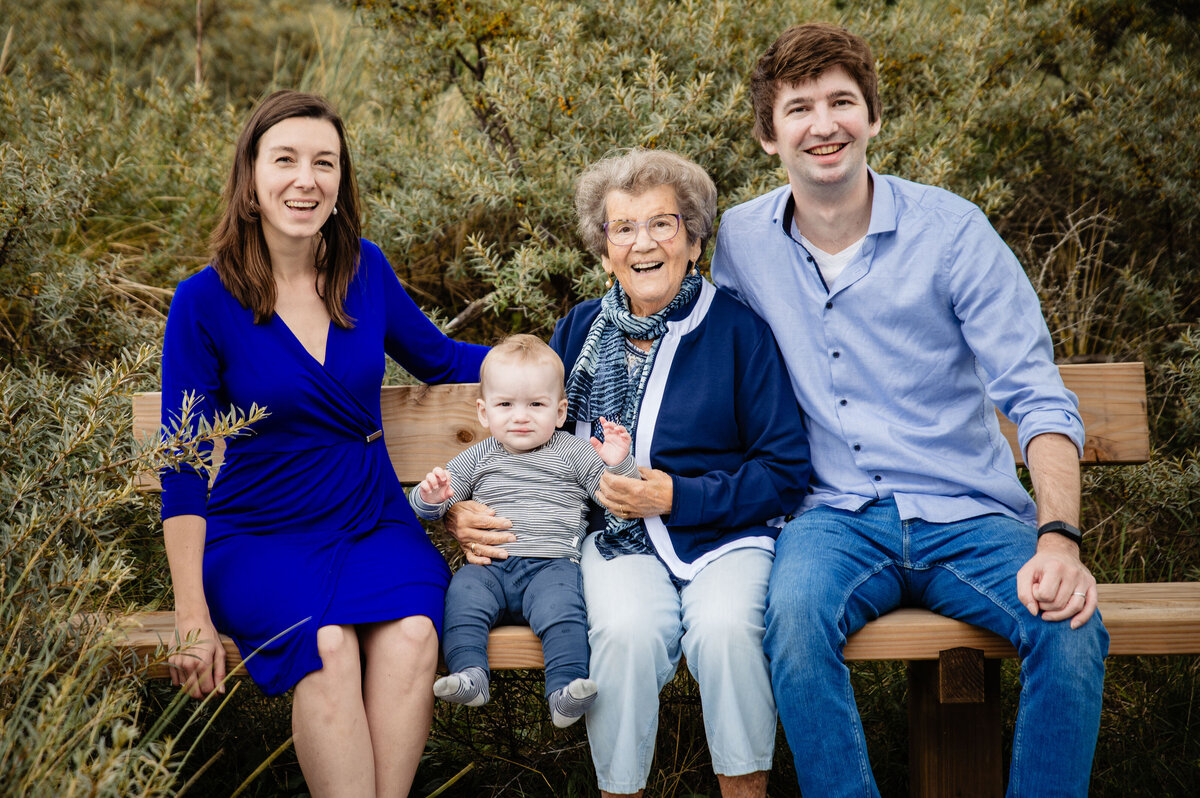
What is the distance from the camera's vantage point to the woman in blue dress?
2408 mm

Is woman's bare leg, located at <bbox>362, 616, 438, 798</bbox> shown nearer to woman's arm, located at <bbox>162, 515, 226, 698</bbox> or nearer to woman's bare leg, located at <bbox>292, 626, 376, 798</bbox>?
woman's bare leg, located at <bbox>292, 626, 376, 798</bbox>

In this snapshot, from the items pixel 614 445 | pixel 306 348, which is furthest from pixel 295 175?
pixel 614 445

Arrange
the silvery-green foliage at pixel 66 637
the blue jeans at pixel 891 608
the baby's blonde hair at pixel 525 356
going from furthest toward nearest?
the baby's blonde hair at pixel 525 356 → the blue jeans at pixel 891 608 → the silvery-green foliage at pixel 66 637

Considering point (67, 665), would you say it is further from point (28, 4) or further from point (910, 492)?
point (28, 4)

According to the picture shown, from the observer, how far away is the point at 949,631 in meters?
2.44

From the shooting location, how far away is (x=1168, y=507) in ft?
12.8

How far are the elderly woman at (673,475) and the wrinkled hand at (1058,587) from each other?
2.04ft

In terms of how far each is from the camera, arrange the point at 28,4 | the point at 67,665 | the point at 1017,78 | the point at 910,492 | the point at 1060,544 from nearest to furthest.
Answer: the point at 67,665 < the point at 1060,544 < the point at 910,492 < the point at 1017,78 < the point at 28,4

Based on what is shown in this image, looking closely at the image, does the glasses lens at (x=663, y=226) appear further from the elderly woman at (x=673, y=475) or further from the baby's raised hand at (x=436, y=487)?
the baby's raised hand at (x=436, y=487)

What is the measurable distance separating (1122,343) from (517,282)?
277 centimetres

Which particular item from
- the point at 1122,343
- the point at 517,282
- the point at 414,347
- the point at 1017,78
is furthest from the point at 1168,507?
the point at 414,347

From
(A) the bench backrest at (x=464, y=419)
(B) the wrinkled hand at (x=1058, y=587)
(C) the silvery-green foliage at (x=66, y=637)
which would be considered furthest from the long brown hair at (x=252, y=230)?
(B) the wrinkled hand at (x=1058, y=587)

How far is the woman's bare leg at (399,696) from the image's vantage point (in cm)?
241

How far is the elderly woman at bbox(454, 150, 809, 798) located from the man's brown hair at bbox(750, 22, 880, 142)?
357mm
